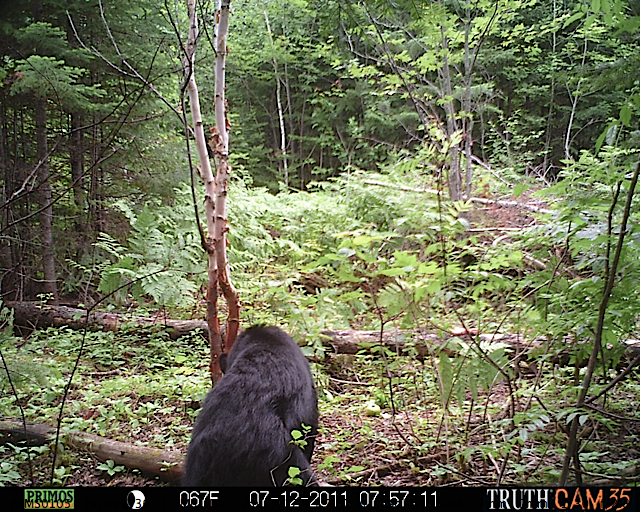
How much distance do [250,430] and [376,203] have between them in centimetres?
409

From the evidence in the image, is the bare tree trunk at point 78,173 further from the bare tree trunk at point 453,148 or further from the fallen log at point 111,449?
the bare tree trunk at point 453,148

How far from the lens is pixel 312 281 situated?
5859mm

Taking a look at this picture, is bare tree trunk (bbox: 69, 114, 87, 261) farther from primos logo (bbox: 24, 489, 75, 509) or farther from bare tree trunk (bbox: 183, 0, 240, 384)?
primos logo (bbox: 24, 489, 75, 509)

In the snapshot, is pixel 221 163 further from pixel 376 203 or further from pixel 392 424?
pixel 376 203

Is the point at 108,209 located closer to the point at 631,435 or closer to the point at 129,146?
the point at 129,146

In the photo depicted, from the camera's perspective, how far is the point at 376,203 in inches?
223

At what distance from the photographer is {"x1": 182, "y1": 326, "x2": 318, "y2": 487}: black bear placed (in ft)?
6.54

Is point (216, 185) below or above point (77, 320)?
above

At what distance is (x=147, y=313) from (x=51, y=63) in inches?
115

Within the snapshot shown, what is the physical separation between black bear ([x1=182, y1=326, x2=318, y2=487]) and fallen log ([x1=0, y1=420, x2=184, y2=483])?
0.51m

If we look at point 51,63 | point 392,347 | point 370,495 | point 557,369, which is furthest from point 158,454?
point 51,63

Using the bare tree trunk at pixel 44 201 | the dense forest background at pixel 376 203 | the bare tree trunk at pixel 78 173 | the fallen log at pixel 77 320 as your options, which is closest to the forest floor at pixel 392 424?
the dense forest background at pixel 376 203
